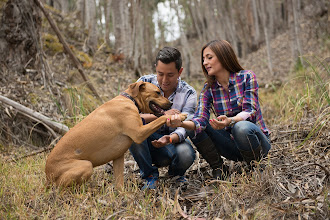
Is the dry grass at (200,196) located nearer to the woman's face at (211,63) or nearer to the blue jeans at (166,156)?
the blue jeans at (166,156)

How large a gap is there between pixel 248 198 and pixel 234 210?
0.29m

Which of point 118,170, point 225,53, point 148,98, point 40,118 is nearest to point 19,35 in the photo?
point 40,118

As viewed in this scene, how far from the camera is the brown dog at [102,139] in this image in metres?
3.21

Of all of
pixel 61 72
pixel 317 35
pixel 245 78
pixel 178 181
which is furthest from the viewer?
pixel 317 35

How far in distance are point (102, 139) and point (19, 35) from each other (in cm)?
395

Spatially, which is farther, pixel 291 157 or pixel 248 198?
pixel 291 157

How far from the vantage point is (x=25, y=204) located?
3014 millimetres

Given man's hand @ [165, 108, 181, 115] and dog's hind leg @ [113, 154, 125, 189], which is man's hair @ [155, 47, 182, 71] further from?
dog's hind leg @ [113, 154, 125, 189]

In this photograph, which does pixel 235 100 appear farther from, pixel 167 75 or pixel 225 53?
pixel 167 75

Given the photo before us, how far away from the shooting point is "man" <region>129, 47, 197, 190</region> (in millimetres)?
3717

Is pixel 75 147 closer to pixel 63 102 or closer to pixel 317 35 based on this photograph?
pixel 63 102

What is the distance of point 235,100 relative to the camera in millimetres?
3689

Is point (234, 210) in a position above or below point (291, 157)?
above

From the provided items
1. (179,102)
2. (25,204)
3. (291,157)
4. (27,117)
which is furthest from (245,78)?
(27,117)
